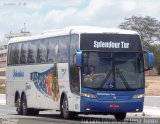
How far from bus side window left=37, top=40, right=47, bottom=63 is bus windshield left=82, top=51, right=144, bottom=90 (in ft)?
13.1

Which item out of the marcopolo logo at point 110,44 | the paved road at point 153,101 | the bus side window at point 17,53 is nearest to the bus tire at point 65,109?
the marcopolo logo at point 110,44

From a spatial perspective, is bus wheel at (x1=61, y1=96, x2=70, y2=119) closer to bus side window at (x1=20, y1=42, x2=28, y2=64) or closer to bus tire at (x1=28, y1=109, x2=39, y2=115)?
bus side window at (x1=20, y1=42, x2=28, y2=64)

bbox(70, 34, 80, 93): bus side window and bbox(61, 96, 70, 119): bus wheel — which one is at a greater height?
bbox(70, 34, 80, 93): bus side window

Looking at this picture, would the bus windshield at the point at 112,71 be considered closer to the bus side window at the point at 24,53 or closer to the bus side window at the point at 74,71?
the bus side window at the point at 74,71

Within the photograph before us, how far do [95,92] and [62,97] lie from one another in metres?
2.38

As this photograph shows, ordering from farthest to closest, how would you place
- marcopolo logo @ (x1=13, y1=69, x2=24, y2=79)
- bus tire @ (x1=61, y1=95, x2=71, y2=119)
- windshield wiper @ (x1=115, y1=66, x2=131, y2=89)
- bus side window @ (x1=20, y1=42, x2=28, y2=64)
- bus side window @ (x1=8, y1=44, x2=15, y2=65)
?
bus side window @ (x1=8, y1=44, x2=15, y2=65) < marcopolo logo @ (x1=13, y1=69, x2=24, y2=79) < bus side window @ (x1=20, y1=42, x2=28, y2=64) < bus tire @ (x1=61, y1=95, x2=71, y2=119) < windshield wiper @ (x1=115, y1=66, x2=131, y2=89)

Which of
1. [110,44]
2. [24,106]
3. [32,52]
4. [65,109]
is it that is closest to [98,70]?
[110,44]

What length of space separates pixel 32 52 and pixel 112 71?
617 cm

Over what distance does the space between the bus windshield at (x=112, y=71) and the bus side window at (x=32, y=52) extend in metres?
5.27

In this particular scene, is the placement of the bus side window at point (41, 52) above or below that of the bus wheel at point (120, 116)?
above

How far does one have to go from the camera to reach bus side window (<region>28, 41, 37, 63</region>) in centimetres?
2914

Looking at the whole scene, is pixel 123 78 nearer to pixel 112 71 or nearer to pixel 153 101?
pixel 112 71

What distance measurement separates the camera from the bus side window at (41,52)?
1100 inches

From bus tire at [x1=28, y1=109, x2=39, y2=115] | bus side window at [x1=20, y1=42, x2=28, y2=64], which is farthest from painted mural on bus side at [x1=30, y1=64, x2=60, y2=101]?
bus tire at [x1=28, y1=109, x2=39, y2=115]
